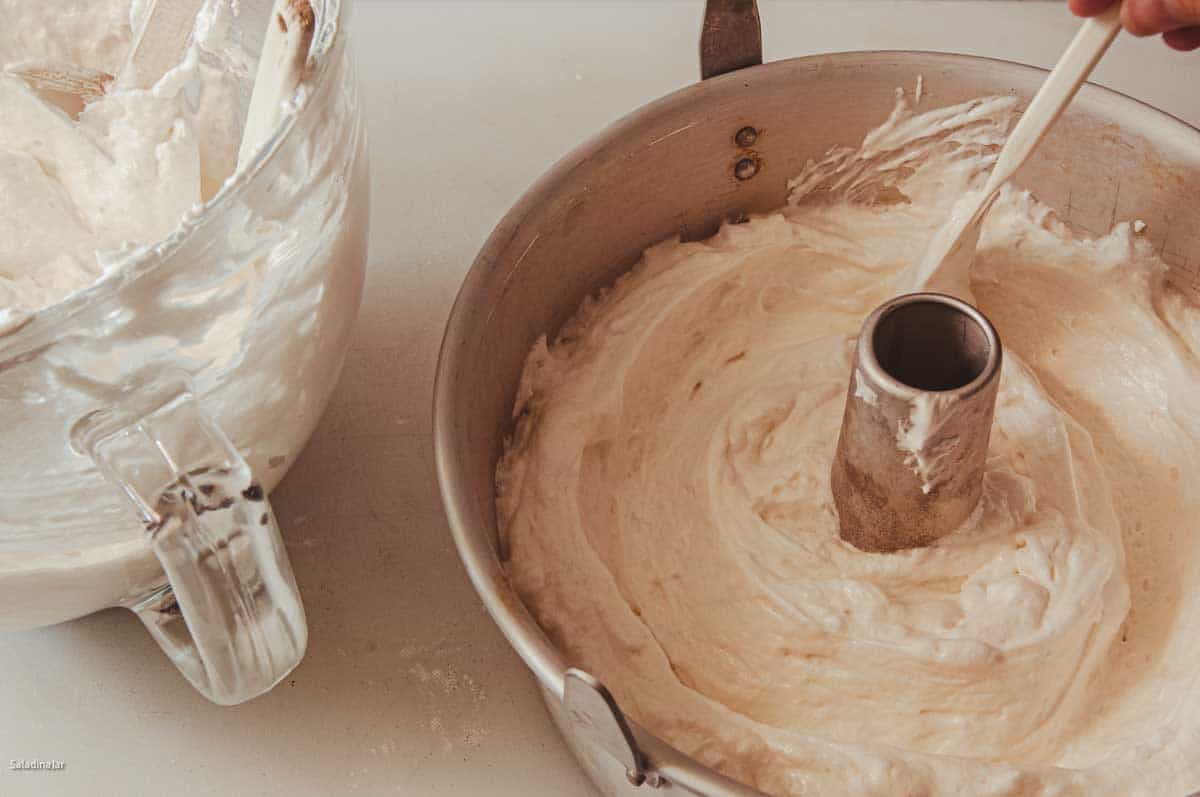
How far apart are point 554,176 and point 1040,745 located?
0.59 metres

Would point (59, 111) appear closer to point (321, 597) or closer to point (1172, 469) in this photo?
point (321, 597)

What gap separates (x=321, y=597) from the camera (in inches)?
38.9

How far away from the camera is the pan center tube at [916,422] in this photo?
808 millimetres

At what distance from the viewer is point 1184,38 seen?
0.92 meters

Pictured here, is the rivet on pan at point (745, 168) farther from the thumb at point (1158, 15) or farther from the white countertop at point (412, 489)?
the thumb at point (1158, 15)

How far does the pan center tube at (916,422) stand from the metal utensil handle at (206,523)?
42cm

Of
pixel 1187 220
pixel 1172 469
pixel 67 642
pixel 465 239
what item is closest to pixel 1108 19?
pixel 1187 220

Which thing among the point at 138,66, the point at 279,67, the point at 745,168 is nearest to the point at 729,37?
the point at 745,168

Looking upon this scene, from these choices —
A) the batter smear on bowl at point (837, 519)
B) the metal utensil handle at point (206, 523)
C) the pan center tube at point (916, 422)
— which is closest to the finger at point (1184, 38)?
the batter smear on bowl at point (837, 519)

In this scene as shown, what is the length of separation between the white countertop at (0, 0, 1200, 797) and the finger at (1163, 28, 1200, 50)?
375mm

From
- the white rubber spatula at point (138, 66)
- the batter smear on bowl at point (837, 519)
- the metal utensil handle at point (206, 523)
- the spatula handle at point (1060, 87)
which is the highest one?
the white rubber spatula at point (138, 66)

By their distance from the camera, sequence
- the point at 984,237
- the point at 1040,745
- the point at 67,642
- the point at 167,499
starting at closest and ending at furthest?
the point at 167,499, the point at 1040,745, the point at 67,642, the point at 984,237

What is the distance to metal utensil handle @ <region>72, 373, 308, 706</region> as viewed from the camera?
0.67 m

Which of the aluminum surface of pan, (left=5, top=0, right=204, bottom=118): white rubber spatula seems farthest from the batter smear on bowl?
(left=5, top=0, right=204, bottom=118): white rubber spatula
